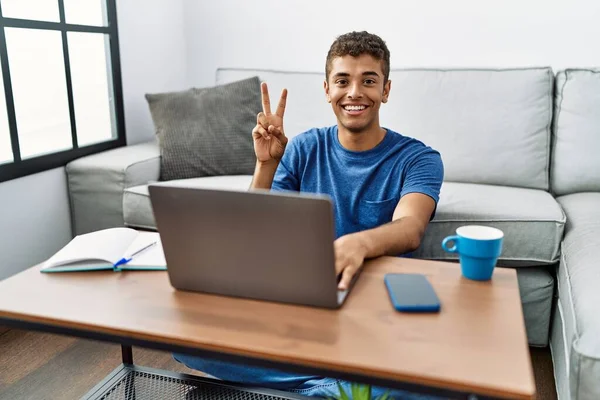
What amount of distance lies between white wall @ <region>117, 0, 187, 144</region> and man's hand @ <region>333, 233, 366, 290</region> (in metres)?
2.09

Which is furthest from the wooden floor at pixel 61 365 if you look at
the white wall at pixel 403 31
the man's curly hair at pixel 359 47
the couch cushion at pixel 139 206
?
the white wall at pixel 403 31

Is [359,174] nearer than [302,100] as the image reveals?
Yes

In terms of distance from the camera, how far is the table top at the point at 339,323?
76 centimetres

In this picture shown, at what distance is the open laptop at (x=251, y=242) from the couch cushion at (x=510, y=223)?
3.27ft

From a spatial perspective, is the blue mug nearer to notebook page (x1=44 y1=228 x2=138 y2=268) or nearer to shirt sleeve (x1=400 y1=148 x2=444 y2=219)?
shirt sleeve (x1=400 y1=148 x2=444 y2=219)

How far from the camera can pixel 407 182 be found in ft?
4.82

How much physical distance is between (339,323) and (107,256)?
526mm

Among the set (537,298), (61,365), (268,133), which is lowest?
(61,365)

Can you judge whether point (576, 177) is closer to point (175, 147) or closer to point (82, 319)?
point (175, 147)

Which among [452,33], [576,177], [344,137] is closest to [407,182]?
[344,137]

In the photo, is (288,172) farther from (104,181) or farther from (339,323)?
(104,181)

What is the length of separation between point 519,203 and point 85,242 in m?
1.44

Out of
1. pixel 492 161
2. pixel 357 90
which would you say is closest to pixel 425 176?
pixel 357 90

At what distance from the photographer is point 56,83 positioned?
2463mm
